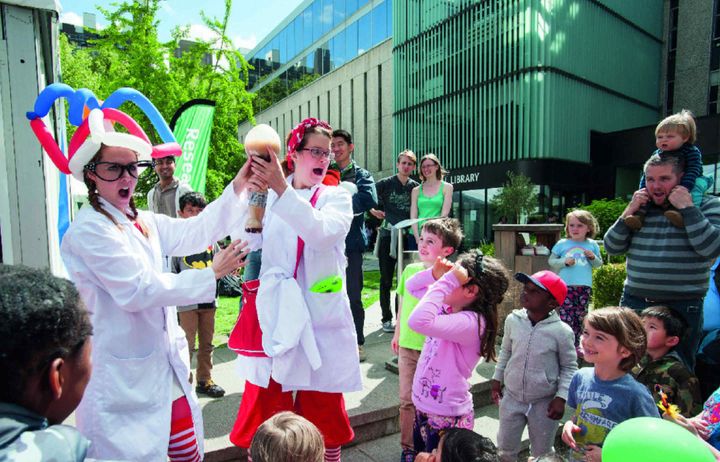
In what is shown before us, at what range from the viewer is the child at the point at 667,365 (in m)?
2.62

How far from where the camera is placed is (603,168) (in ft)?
67.4

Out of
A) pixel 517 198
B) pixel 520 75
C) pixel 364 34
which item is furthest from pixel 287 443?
pixel 364 34

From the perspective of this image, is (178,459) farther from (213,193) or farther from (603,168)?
(603,168)

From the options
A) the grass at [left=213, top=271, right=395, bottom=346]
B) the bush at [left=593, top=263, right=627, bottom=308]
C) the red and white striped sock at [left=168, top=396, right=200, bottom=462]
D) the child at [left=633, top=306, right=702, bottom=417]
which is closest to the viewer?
the red and white striped sock at [left=168, top=396, right=200, bottom=462]

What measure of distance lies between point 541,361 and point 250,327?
169cm

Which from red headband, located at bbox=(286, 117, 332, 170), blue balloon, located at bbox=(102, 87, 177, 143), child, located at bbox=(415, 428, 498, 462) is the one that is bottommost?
child, located at bbox=(415, 428, 498, 462)

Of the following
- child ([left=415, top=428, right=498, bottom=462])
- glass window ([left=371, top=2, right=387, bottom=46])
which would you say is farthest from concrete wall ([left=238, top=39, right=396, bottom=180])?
child ([left=415, top=428, right=498, bottom=462])

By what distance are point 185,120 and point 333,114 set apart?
24119mm

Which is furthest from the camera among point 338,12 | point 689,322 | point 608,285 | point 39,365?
point 338,12

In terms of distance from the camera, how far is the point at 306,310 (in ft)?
7.07

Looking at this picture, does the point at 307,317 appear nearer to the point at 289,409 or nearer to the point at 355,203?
the point at 289,409

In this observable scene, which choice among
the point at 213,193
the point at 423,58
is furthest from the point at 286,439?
the point at 423,58

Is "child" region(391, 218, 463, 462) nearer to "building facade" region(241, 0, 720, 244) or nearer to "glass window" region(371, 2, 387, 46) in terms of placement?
"building facade" region(241, 0, 720, 244)

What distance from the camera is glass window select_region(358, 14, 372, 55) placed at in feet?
93.2
